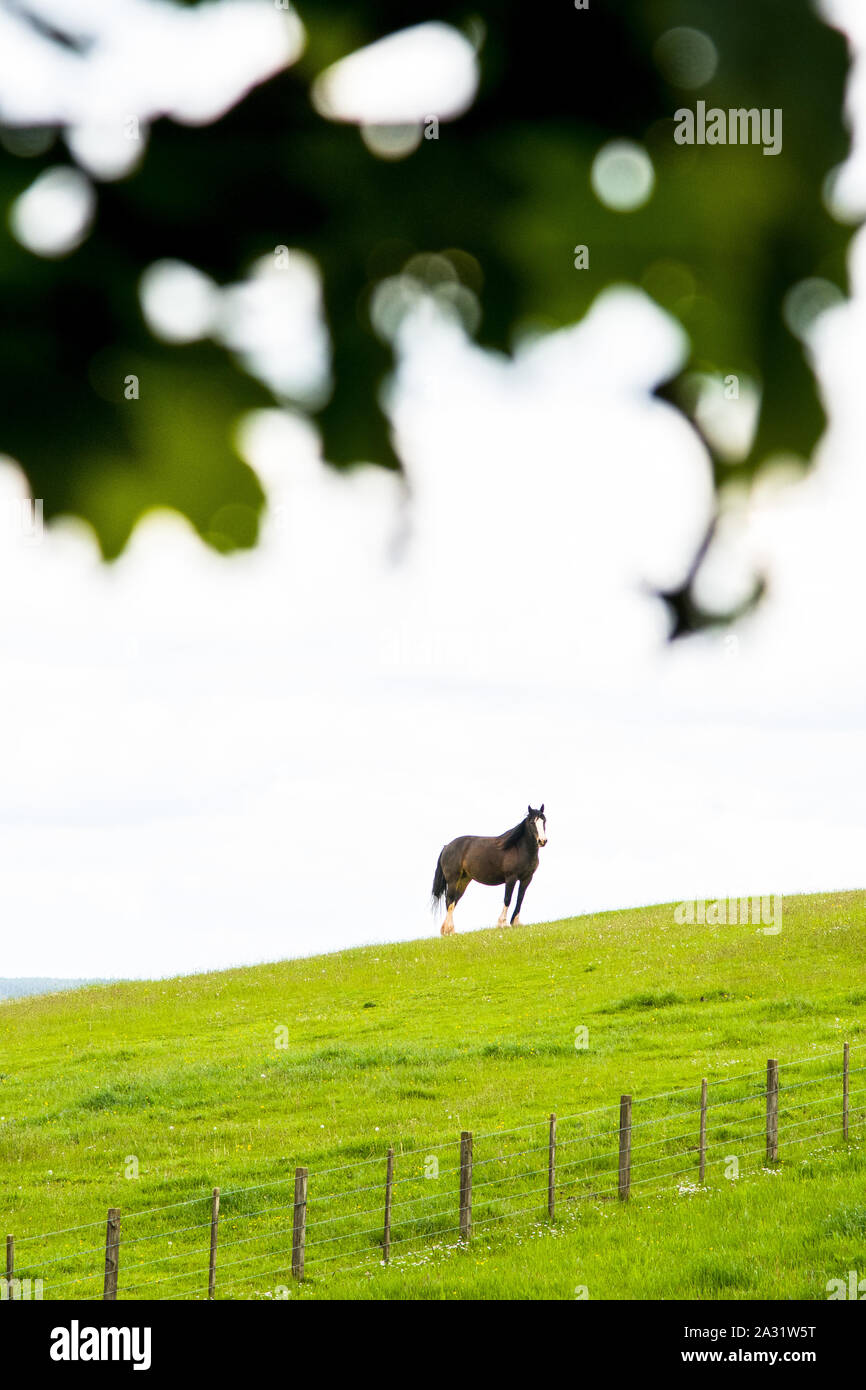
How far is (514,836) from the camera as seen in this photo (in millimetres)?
36375

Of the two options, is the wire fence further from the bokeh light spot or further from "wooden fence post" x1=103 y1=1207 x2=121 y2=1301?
the bokeh light spot

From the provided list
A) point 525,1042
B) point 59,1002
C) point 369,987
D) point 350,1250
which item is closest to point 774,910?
point 369,987

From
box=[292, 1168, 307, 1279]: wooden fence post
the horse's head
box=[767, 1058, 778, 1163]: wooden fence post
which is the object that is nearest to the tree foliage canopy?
box=[292, 1168, 307, 1279]: wooden fence post

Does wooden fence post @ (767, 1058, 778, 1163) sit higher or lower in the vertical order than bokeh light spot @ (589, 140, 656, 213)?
lower

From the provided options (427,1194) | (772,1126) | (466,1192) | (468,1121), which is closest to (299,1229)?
(466,1192)

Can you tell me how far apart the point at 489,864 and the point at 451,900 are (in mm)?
2218

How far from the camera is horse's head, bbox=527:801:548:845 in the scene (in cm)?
3381

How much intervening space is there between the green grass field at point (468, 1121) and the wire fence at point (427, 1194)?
0.05 meters

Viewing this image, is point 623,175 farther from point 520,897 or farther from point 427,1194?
point 520,897

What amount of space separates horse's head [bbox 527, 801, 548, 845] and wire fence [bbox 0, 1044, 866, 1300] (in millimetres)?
15303

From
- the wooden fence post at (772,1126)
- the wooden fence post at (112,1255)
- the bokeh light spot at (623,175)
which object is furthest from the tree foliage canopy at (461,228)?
the wooden fence post at (772,1126)

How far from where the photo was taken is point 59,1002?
117ft
